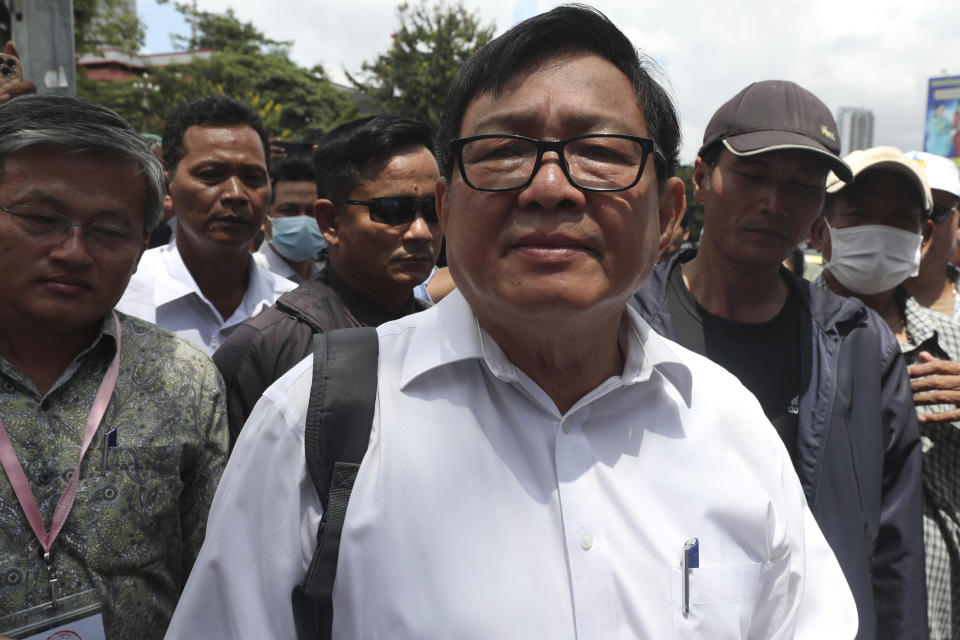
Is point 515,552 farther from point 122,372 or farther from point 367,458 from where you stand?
point 122,372

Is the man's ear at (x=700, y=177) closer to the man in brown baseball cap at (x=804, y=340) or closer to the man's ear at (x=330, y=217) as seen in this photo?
the man in brown baseball cap at (x=804, y=340)

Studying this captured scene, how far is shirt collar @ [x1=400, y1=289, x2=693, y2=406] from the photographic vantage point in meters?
1.39

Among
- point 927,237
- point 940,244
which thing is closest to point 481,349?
point 927,237

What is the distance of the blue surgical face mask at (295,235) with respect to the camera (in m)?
5.07

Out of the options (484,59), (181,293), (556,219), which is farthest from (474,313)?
(181,293)

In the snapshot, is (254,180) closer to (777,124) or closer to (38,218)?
(38,218)

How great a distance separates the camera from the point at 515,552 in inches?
49.4

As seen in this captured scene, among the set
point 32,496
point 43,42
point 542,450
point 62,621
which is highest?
point 43,42

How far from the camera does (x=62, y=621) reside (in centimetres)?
157

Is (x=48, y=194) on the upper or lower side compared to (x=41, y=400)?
upper

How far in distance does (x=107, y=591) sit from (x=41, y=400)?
46cm

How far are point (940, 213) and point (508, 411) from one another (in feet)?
9.84

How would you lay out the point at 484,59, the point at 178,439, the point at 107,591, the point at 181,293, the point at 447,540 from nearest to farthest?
the point at 447,540 < the point at 484,59 < the point at 107,591 < the point at 178,439 < the point at 181,293

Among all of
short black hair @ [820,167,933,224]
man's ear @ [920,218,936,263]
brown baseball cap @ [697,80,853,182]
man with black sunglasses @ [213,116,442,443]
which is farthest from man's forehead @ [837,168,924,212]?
man with black sunglasses @ [213,116,442,443]
